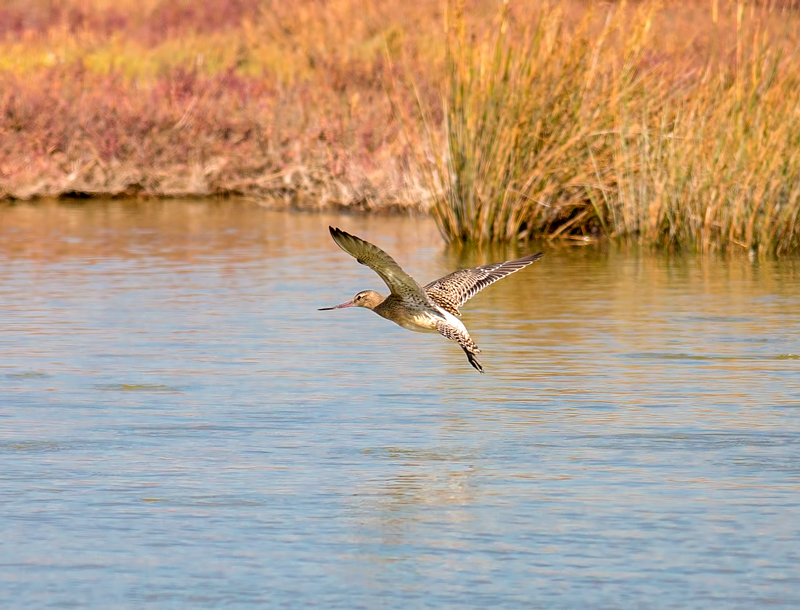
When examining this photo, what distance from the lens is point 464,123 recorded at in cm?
1452

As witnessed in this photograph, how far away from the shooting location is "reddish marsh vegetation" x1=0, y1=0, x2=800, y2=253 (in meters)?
14.0

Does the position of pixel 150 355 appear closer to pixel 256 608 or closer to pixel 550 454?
pixel 550 454

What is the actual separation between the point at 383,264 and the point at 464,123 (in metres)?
7.50

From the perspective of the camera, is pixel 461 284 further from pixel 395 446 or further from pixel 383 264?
pixel 395 446

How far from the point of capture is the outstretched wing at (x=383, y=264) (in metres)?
6.75

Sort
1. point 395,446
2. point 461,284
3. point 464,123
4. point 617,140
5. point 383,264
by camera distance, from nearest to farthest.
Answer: point 395,446, point 383,264, point 461,284, point 617,140, point 464,123

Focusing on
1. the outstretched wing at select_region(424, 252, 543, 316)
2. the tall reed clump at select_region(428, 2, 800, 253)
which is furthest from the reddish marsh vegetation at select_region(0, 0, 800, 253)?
the outstretched wing at select_region(424, 252, 543, 316)

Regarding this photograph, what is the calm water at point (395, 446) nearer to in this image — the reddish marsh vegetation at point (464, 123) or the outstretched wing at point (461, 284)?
the outstretched wing at point (461, 284)

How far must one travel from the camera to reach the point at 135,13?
38562mm

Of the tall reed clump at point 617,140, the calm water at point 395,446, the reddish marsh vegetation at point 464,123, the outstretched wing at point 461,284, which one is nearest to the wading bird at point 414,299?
the outstretched wing at point 461,284

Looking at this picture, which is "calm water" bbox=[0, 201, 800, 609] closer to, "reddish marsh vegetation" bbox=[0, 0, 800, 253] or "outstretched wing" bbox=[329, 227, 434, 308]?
"outstretched wing" bbox=[329, 227, 434, 308]

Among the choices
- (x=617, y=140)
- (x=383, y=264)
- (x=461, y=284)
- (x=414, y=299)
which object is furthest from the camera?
(x=617, y=140)

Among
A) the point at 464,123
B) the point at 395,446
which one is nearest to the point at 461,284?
the point at 395,446

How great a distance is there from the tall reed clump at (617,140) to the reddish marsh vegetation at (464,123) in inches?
0.8
